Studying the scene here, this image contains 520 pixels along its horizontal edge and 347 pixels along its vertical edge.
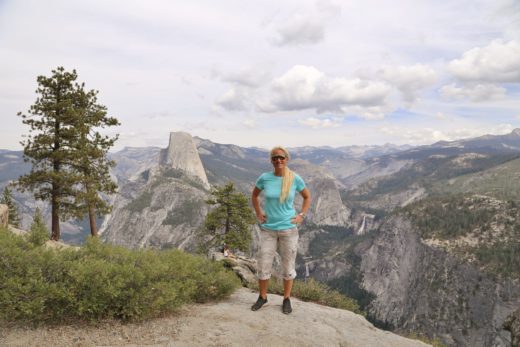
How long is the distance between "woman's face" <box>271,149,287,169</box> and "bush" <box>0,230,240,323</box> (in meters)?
3.36

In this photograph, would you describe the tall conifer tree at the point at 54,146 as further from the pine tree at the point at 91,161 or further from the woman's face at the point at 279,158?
the woman's face at the point at 279,158

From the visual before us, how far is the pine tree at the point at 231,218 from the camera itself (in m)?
31.5

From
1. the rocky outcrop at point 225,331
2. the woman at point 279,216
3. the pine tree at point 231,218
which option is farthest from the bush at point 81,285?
the pine tree at point 231,218

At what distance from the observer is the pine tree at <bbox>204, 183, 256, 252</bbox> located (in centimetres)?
3153

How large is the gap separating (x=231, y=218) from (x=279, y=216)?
25111 mm

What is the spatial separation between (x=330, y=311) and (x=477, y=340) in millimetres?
126761

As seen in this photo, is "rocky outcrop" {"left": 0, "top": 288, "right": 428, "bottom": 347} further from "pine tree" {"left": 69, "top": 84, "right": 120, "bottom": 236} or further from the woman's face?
"pine tree" {"left": 69, "top": 84, "right": 120, "bottom": 236}

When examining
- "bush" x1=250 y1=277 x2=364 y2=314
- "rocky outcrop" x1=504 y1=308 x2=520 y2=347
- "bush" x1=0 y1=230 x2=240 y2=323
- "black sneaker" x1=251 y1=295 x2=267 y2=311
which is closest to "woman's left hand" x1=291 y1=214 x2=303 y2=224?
"black sneaker" x1=251 y1=295 x2=267 y2=311

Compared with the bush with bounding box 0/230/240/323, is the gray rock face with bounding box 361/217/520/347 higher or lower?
lower

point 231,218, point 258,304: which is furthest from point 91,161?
point 258,304

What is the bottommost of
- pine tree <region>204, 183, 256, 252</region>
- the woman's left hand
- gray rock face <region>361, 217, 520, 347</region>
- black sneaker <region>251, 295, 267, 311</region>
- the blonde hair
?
gray rock face <region>361, 217, 520, 347</region>

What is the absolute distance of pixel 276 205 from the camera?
765 centimetres

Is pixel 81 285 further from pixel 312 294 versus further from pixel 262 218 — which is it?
pixel 312 294

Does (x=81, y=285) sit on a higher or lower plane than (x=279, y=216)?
lower
